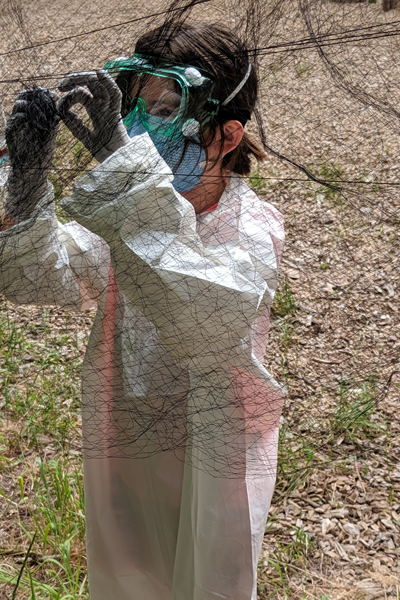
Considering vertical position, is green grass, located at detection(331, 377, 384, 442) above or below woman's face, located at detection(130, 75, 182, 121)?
below

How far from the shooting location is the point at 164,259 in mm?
985

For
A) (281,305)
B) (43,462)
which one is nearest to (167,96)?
(281,305)

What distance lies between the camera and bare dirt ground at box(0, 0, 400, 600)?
101 centimetres

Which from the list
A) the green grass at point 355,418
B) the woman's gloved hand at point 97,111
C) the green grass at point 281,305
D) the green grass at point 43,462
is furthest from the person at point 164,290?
the green grass at point 281,305

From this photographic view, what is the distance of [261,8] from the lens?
3.10 feet

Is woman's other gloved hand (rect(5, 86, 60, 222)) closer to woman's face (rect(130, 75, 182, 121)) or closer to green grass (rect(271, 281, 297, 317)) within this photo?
woman's face (rect(130, 75, 182, 121))

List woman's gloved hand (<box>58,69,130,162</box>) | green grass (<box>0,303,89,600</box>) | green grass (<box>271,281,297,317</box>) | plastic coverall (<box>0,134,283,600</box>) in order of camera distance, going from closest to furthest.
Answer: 1. woman's gloved hand (<box>58,69,130,162</box>)
2. plastic coverall (<box>0,134,283,600</box>)
3. green grass (<box>0,303,89,600</box>)
4. green grass (<box>271,281,297,317</box>)

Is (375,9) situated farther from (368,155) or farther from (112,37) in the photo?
(112,37)

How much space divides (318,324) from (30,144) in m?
1.44

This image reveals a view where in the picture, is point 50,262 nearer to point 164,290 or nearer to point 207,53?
point 164,290

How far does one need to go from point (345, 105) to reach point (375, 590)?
1.67 metres

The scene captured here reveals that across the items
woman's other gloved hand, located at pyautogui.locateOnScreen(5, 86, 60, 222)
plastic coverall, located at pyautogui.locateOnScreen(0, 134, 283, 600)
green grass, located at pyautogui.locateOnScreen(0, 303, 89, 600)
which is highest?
woman's other gloved hand, located at pyautogui.locateOnScreen(5, 86, 60, 222)

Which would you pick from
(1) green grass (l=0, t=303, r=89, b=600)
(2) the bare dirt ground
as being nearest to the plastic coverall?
(2) the bare dirt ground

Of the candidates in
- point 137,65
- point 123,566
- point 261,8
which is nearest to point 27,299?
point 137,65
